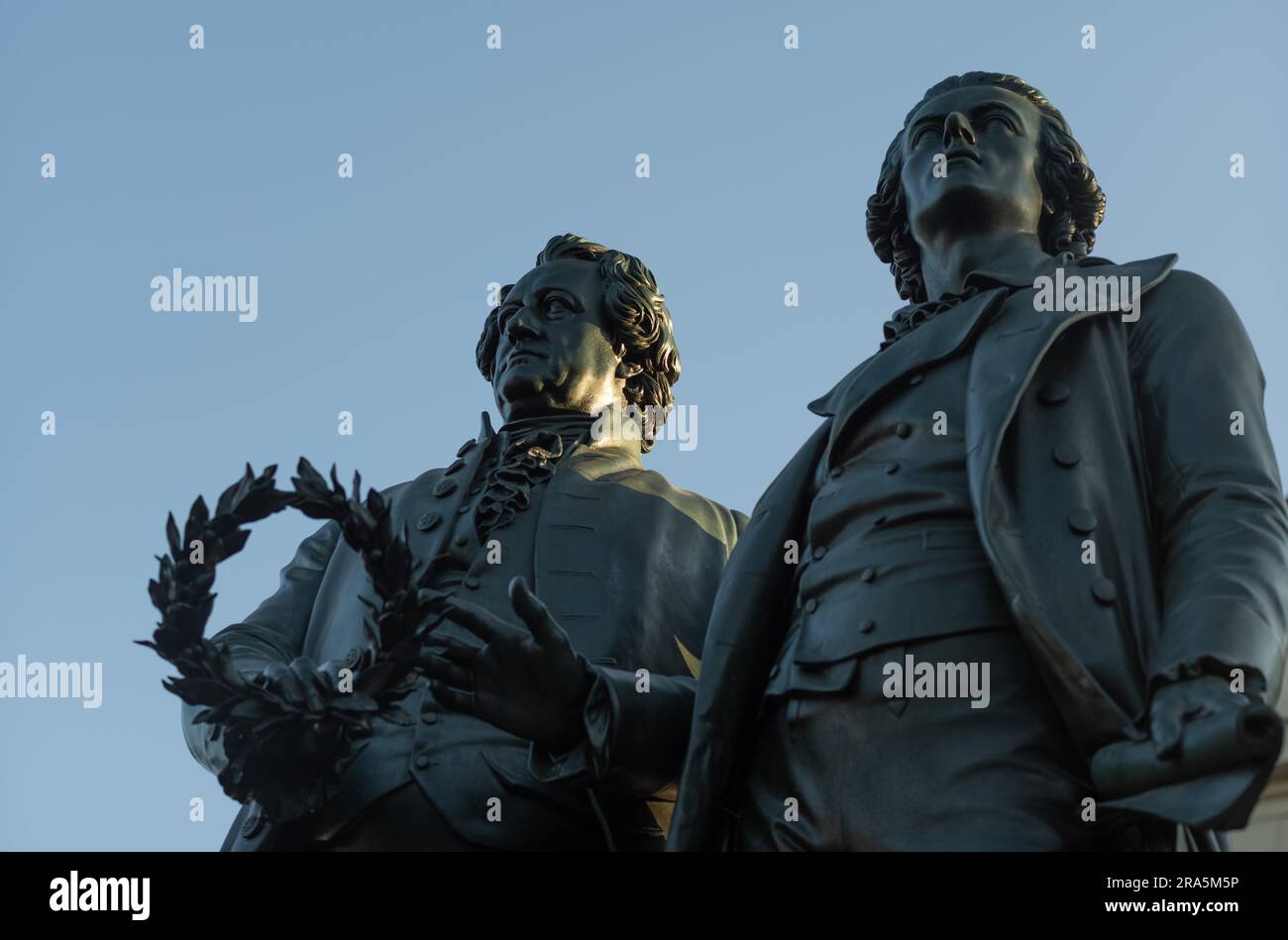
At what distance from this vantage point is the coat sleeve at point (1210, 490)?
26.1 ft

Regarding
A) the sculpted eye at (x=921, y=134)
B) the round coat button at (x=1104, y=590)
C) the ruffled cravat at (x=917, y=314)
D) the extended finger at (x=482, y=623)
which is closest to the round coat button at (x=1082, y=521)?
the round coat button at (x=1104, y=590)

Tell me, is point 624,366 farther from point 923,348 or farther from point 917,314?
point 923,348

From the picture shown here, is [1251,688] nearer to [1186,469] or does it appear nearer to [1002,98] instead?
[1186,469]

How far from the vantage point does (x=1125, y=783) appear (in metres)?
7.67

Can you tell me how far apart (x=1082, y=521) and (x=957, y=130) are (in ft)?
7.67

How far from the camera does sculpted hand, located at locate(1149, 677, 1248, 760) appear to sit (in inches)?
294

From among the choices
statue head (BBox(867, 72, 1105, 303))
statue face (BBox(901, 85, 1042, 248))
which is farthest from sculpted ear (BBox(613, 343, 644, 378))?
statue face (BBox(901, 85, 1042, 248))

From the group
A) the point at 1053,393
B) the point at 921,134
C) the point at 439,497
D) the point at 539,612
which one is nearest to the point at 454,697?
the point at 539,612

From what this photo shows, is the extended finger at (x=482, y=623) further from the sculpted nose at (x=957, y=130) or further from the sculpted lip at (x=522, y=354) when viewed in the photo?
the sculpted nose at (x=957, y=130)

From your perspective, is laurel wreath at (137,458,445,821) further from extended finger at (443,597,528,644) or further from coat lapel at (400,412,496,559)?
coat lapel at (400,412,496,559)

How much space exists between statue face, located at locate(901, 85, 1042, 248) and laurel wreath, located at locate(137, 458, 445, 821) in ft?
8.90

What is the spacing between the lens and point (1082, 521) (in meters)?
8.51
